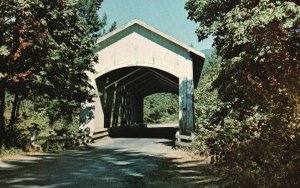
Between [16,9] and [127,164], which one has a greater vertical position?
[16,9]

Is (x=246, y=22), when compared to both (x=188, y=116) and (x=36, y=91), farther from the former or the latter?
(x=188, y=116)

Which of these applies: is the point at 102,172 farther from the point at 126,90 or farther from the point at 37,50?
the point at 126,90

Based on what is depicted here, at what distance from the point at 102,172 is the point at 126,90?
2467 centimetres

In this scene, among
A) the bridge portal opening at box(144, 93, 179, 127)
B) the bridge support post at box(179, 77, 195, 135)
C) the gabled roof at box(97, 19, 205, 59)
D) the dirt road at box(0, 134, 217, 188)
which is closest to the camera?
the dirt road at box(0, 134, 217, 188)

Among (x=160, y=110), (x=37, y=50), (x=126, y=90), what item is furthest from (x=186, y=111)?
(x=160, y=110)

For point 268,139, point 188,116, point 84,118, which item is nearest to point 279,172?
point 268,139

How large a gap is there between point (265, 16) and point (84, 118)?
47.7ft

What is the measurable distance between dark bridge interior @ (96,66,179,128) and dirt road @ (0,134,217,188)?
37.2 feet

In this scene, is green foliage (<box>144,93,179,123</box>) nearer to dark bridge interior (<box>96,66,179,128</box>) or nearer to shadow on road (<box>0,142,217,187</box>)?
dark bridge interior (<box>96,66,179,128</box>)

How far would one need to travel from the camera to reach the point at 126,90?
117 ft

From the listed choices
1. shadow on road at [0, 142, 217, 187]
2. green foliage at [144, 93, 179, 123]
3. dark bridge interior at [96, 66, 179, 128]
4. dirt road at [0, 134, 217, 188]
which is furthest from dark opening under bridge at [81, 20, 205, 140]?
green foliage at [144, 93, 179, 123]

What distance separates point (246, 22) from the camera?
12094mm

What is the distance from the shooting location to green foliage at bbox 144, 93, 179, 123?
Answer: 74.0 m

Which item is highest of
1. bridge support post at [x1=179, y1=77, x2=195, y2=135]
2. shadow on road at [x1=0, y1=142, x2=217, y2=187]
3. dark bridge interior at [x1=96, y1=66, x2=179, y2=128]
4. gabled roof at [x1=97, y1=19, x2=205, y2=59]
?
gabled roof at [x1=97, y1=19, x2=205, y2=59]
